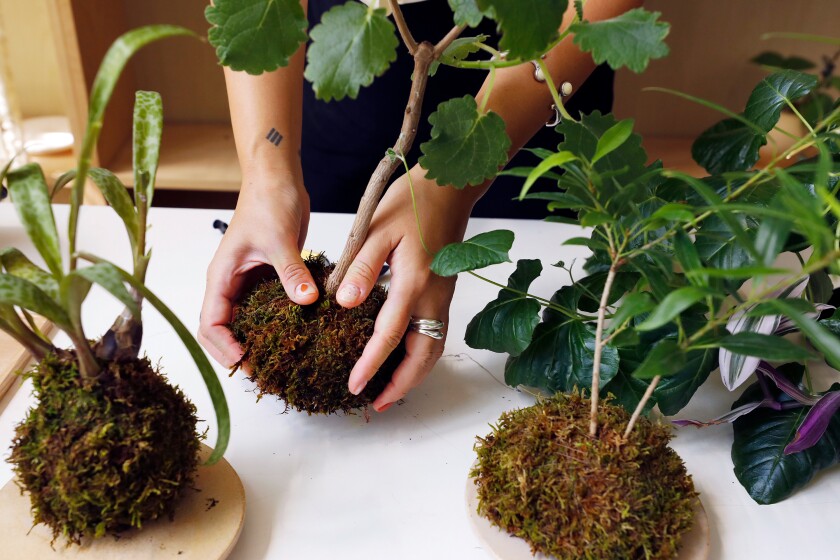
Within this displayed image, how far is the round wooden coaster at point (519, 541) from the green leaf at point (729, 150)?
0.46 meters

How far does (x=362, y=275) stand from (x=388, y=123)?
615 mm

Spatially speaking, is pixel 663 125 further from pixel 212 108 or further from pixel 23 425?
pixel 23 425

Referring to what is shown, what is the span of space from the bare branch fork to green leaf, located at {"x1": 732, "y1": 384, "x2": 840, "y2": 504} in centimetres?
47

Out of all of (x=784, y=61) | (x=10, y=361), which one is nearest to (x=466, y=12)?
(x=10, y=361)

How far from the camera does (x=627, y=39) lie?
1.94ft

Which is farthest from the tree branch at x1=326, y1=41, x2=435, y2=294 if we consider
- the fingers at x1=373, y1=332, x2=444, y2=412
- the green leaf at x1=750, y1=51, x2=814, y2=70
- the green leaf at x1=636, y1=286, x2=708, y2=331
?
the green leaf at x1=750, y1=51, x2=814, y2=70

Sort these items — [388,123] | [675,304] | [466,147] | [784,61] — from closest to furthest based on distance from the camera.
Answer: [675,304] < [466,147] < [388,123] < [784,61]

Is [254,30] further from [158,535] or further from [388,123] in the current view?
[388,123]

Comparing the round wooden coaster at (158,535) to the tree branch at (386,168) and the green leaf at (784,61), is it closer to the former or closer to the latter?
the tree branch at (386,168)

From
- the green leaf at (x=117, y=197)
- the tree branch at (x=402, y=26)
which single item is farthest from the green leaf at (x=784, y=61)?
the green leaf at (x=117, y=197)

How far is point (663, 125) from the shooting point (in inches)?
94.2

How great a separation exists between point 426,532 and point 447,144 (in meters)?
0.39

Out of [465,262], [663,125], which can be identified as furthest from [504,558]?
[663,125]

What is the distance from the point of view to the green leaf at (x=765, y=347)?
0.53 m
